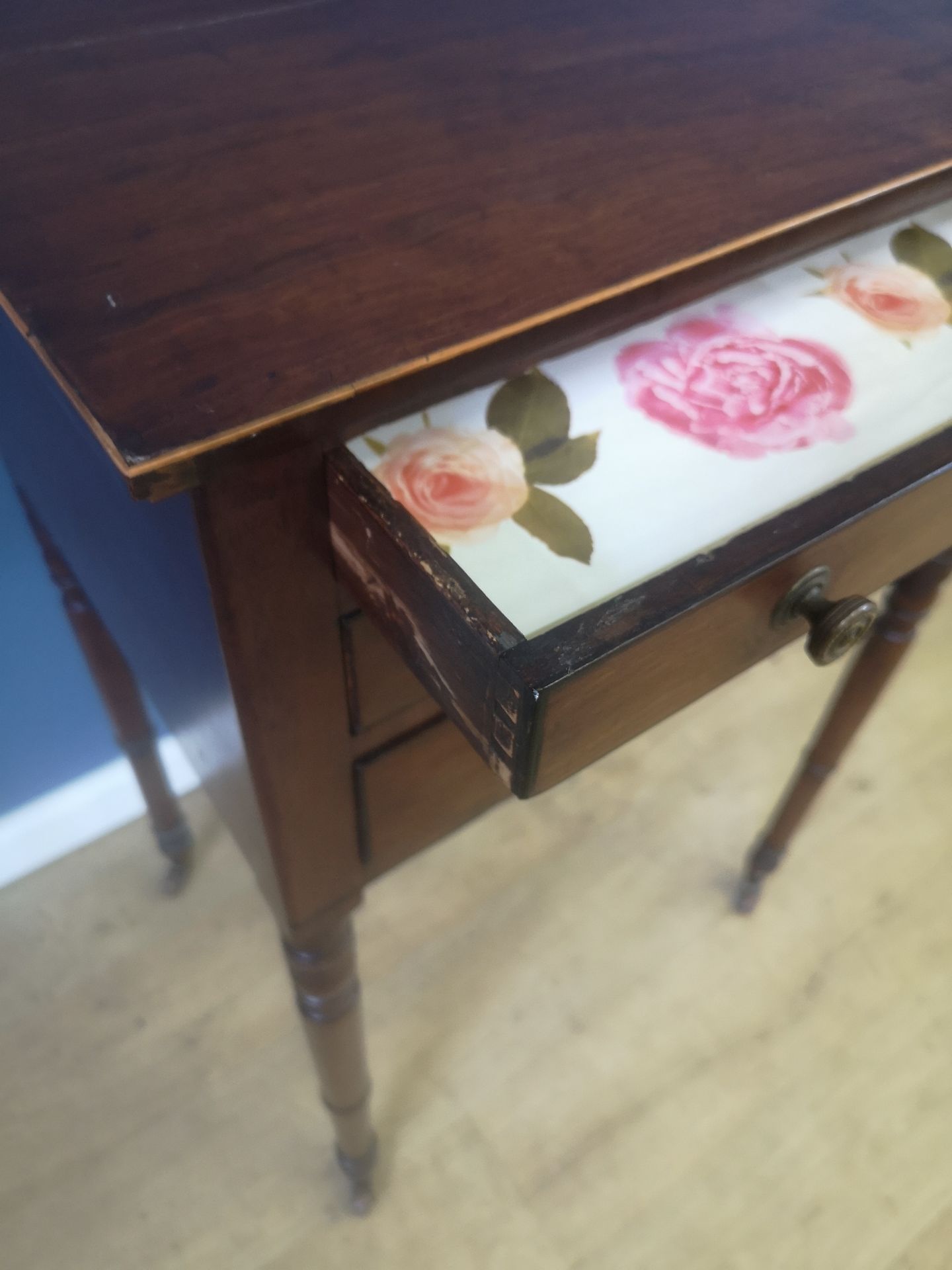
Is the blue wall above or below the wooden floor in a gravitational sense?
above

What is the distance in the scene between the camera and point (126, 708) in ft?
2.77

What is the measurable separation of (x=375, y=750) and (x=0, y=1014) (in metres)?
0.68

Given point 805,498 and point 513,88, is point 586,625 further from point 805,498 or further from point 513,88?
point 513,88

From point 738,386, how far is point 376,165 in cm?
18

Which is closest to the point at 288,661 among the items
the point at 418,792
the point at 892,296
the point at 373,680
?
the point at 373,680

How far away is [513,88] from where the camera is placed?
0.48 metres

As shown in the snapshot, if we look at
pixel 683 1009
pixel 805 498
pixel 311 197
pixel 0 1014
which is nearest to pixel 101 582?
pixel 311 197

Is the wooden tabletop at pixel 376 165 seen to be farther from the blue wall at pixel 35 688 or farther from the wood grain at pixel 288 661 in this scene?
the blue wall at pixel 35 688

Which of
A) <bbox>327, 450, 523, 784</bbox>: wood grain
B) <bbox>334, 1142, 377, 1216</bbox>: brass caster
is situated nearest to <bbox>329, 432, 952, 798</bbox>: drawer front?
<bbox>327, 450, 523, 784</bbox>: wood grain

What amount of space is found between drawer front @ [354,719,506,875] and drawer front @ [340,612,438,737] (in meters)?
0.02

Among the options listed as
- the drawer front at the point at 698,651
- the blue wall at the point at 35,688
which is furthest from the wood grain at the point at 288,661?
the blue wall at the point at 35,688

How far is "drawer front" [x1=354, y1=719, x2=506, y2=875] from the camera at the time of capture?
0.51 m

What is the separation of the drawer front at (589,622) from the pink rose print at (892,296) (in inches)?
4.5

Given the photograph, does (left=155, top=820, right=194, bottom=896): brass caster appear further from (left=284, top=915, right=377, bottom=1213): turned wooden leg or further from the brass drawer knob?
the brass drawer knob
